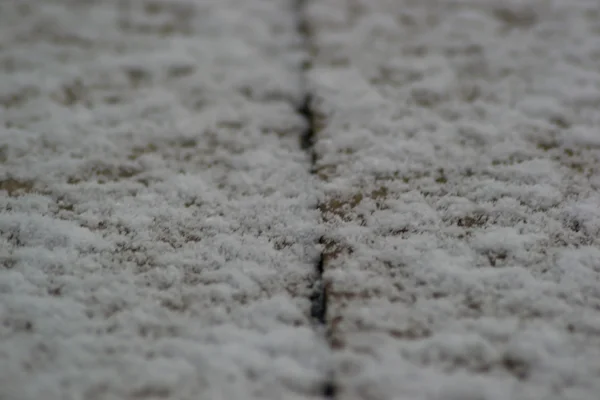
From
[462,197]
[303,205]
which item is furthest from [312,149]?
[462,197]

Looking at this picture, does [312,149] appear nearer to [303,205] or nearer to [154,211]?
[303,205]

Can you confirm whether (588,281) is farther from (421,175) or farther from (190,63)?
(190,63)

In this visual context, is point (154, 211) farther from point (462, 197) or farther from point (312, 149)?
point (462, 197)

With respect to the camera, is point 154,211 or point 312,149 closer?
point 154,211
